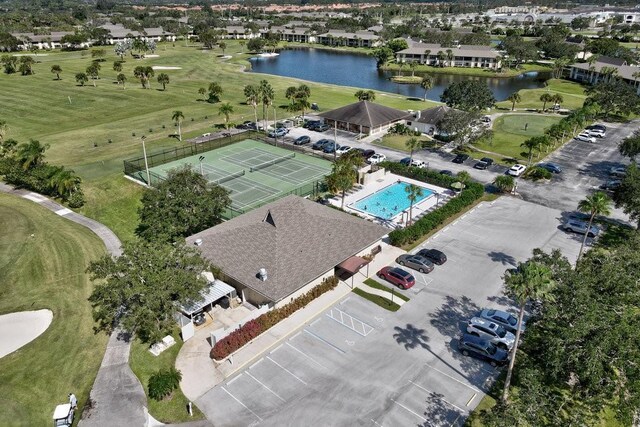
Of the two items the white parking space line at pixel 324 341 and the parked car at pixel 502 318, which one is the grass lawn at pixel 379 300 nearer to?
the white parking space line at pixel 324 341

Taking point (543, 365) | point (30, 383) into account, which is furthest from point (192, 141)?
point (543, 365)

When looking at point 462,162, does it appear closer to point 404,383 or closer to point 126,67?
point 404,383

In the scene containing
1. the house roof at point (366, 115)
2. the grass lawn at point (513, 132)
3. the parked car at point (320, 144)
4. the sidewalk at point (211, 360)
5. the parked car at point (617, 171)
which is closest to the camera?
the sidewalk at point (211, 360)

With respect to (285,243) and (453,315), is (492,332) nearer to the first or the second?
(453,315)

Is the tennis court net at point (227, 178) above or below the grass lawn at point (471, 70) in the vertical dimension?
below

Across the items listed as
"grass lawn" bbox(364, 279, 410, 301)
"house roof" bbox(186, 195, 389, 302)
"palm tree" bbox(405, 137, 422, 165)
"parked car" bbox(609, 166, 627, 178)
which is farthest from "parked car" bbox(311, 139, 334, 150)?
"parked car" bbox(609, 166, 627, 178)

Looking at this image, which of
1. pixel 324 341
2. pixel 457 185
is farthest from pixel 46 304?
pixel 457 185

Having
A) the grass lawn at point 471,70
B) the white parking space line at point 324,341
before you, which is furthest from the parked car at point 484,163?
the grass lawn at point 471,70
